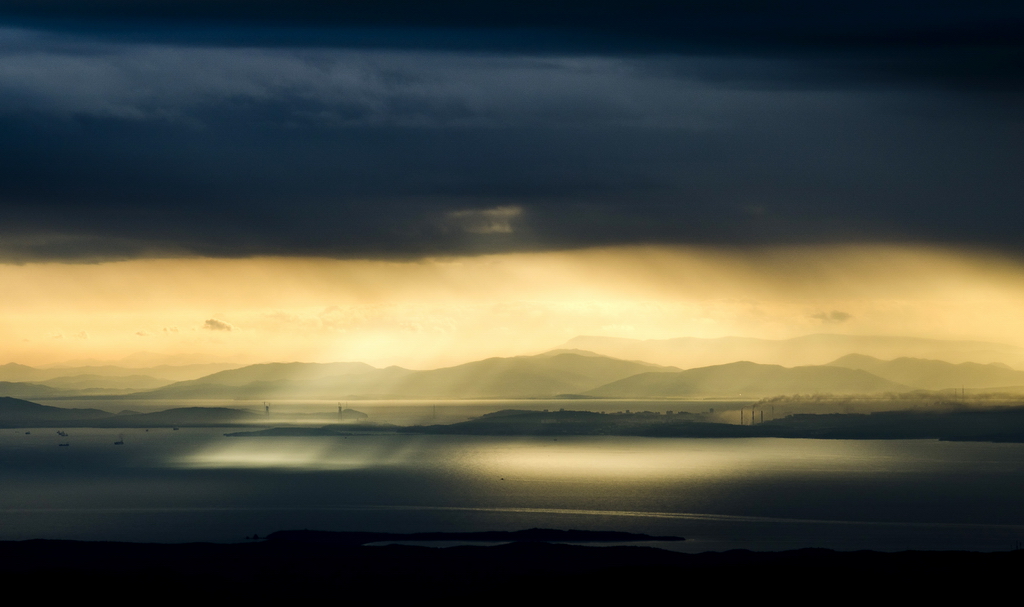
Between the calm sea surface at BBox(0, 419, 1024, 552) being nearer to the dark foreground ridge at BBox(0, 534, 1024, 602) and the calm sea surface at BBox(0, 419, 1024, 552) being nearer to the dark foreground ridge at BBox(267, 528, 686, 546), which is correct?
the dark foreground ridge at BBox(267, 528, 686, 546)

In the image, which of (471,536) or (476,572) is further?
(471,536)

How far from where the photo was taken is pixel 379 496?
156 meters

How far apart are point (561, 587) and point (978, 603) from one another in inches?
1060

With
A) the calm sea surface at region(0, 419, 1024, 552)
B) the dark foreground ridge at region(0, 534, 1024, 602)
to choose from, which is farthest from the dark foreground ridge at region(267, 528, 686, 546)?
the dark foreground ridge at region(0, 534, 1024, 602)

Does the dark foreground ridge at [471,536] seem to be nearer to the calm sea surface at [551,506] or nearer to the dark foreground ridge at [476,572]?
the calm sea surface at [551,506]

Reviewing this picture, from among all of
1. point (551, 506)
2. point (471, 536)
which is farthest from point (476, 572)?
point (551, 506)

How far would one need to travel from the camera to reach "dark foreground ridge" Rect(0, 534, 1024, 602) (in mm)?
68812

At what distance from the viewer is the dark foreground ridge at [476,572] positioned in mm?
68812

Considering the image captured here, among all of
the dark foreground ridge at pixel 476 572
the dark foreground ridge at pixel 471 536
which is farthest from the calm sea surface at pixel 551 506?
the dark foreground ridge at pixel 476 572

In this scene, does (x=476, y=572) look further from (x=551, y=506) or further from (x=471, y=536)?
(x=551, y=506)

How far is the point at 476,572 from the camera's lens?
78688 millimetres

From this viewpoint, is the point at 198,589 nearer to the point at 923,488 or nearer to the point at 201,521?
the point at 201,521

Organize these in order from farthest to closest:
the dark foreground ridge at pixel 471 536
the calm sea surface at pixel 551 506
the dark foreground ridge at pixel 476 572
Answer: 1. the calm sea surface at pixel 551 506
2. the dark foreground ridge at pixel 471 536
3. the dark foreground ridge at pixel 476 572

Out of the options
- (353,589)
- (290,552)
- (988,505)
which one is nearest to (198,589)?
(353,589)
